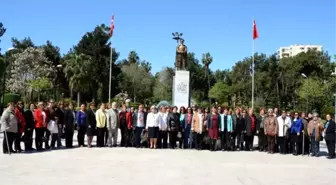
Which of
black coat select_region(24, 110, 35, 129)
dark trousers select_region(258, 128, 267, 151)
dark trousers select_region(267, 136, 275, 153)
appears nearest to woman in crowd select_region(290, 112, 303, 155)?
dark trousers select_region(267, 136, 275, 153)

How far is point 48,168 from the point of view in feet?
33.6

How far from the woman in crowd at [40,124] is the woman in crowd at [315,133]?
32.5 ft

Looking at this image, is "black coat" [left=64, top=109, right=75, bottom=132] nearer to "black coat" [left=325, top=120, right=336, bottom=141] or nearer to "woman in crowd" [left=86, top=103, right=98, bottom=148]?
"woman in crowd" [left=86, top=103, right=98, bottom=148]

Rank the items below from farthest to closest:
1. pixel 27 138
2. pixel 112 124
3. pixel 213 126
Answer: pixel 112 124 < pixel 213 126 < pixel 27 138

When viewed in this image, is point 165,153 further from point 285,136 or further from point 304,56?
point 304,56

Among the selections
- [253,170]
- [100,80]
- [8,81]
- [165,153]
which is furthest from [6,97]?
[253,170]

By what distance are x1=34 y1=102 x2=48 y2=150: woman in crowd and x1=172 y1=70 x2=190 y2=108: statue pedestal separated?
450 inches

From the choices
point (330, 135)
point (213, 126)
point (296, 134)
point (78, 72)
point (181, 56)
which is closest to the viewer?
point (330, 135)

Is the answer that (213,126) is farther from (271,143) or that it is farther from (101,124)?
(101,124)

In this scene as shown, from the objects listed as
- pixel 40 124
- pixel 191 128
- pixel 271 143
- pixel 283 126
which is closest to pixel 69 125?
pixel 40 124

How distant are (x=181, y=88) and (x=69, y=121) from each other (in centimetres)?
1083

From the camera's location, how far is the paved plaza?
29.2 feet

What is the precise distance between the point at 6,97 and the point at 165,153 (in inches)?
1406

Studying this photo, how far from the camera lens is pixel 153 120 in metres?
15.7
